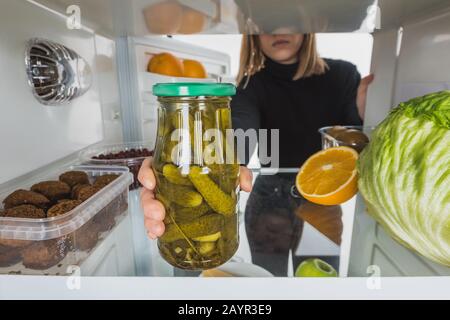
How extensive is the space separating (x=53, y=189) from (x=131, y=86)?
38cm

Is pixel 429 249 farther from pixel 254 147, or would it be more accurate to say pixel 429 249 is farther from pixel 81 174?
pixel 254 147

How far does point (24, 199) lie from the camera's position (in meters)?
0.51

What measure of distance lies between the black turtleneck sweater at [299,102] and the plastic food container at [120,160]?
41cm

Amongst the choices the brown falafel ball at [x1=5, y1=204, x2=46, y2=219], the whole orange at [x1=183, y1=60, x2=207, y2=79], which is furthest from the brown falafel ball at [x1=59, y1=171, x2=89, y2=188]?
the whole orange at [x1=183, y1=60, x2=207, y2=79]

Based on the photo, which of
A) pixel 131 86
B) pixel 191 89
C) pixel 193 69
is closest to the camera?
pixel 191 89

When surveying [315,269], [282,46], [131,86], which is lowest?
[315,269]

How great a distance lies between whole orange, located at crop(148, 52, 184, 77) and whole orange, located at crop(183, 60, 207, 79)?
2cm

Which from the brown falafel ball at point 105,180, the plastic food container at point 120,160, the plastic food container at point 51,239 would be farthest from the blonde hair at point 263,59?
the plastic food container at point 51,239

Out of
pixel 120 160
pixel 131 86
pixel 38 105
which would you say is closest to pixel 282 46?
pixel 131 86

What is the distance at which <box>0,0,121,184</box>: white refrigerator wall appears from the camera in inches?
20.7

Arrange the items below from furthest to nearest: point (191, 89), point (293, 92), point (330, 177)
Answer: point (293, 92) → point (330, 177) → point (191, 89)

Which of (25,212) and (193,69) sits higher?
(193,69)

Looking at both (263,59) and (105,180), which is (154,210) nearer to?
(105,180)

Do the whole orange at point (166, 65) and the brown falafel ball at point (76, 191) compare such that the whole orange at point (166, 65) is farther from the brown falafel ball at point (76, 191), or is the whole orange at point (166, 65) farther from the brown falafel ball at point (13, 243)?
the brown falafel ball at point (13, 243)
